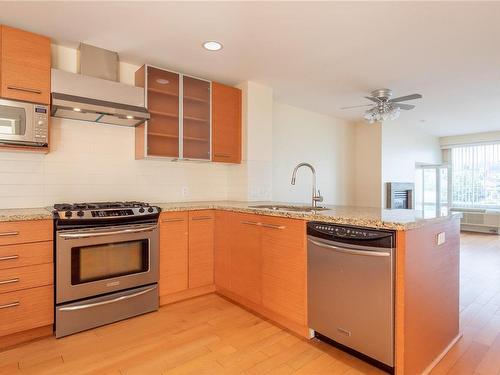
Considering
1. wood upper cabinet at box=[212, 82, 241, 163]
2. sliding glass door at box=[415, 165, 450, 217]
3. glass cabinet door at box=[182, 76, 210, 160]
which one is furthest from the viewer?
sliding glass door at box=[415, 165, 450, 217]

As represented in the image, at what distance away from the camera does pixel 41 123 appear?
2.32 meters

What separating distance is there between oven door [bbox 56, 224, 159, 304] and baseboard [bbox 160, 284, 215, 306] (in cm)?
26

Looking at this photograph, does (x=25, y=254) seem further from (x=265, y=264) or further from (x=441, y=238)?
Answer: (x=441, y=238)

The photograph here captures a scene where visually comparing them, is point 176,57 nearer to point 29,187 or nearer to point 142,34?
point 142,34

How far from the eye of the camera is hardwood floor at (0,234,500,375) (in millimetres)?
1836

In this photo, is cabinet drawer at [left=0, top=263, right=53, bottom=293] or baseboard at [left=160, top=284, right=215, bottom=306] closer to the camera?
cabinet drawer at [left=0, top=263, right=53, bottom=293]

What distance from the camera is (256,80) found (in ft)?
11.6

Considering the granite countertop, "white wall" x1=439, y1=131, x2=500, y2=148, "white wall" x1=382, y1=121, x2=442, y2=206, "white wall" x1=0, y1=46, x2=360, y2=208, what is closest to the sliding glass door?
"white wall" x1=382, y1=121, x2=442, y2=206

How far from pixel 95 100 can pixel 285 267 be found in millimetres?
2082

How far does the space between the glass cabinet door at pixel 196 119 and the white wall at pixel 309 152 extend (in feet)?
4.59

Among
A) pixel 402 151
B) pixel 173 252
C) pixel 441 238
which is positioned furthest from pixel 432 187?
pixel 173 252

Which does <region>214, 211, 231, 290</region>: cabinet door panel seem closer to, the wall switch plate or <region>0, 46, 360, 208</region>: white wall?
<region>0, 46, 360, 208</region>: white wall

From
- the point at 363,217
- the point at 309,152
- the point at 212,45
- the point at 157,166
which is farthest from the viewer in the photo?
the point at 309,152

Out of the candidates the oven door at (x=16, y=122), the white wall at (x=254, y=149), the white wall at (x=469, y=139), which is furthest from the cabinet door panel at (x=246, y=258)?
the white wall at (x=469, y=139)
